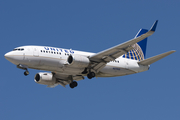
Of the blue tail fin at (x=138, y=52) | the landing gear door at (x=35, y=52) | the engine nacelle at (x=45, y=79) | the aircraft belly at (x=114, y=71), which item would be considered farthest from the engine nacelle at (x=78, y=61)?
the blue tail fin at (x=138, y=52)

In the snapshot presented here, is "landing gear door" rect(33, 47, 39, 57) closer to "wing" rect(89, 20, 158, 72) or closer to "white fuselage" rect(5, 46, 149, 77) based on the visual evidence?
"white fuselage" rect(5, 46, 149, 77)

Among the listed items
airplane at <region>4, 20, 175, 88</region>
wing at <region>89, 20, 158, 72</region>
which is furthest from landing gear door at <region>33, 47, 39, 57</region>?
wing at <region>89, 20, 158, 72</region>

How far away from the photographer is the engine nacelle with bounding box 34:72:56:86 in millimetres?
46506

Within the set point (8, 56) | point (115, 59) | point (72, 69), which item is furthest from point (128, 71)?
point (8, 56)

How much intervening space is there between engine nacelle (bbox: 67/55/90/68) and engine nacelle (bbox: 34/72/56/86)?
6.20 m

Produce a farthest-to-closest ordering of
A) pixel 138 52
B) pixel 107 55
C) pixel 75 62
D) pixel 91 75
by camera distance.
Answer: pixel 138 52
pixel 91 75
pixel 107 55
pixel 75 62

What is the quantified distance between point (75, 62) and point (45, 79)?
7.27 meters

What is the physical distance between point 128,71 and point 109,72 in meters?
3.01

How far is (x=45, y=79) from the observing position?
46.6m

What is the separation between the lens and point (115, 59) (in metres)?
46.6

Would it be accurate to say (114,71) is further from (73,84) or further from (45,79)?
(45,79)

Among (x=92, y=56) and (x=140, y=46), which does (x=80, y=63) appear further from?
(x=140, y=46)

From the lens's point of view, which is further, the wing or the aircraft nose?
the wing

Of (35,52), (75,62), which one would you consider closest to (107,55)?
(75,62)
